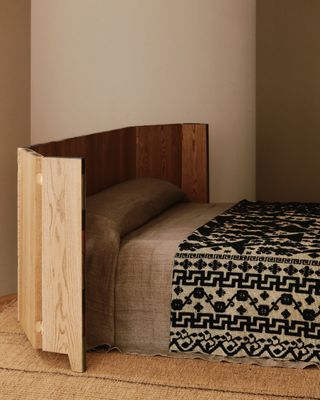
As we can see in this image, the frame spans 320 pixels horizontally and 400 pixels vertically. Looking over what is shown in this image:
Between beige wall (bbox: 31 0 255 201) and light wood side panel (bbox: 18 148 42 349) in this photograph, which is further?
beige wall (bbox: 31 0 255 201)

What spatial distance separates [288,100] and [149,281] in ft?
9.50

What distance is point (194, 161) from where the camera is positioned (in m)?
4.65

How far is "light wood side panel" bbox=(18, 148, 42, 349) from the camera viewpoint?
266 cm

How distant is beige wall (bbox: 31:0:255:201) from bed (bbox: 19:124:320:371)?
104 cm

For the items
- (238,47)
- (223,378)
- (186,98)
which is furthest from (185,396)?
(238,47)

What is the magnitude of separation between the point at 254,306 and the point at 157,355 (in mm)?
413

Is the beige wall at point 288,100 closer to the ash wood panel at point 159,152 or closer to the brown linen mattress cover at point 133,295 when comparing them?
the ash wood panel at point 159,152

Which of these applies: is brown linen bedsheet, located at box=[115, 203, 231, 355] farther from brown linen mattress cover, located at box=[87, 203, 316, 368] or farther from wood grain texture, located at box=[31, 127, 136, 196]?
wood grain texture, located at box=[31, 127, 136, 196]

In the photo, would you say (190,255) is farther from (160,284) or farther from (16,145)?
(16,145)

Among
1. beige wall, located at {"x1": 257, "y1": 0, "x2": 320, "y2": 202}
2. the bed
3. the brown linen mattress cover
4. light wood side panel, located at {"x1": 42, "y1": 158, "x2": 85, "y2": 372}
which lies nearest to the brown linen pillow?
the bed

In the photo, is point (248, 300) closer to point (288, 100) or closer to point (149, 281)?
point (149, 281)

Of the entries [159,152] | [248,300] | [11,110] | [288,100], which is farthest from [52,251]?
[288,100]

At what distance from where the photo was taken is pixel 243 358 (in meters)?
2.73

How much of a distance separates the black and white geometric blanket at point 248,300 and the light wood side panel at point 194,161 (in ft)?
5.69
